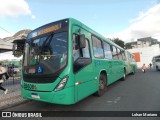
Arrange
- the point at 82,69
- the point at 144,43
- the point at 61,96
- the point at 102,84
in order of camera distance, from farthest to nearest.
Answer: the point at 144,43, the point at 102,84, the point at 82,69, the point at 61,96

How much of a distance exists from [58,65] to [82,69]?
96 centimetres

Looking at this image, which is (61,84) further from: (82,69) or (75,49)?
(75,49)

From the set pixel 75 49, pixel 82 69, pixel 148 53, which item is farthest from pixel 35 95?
pixel 148 53

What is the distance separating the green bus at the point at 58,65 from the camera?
15.5 feet

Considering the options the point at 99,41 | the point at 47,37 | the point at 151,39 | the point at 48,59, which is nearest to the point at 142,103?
the point at 99,41

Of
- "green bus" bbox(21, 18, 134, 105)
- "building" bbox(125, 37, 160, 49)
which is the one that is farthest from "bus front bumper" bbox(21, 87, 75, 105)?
"building" bbox(125, 37, 160, 49)

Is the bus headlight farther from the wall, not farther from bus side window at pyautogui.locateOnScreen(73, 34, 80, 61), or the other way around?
the wall

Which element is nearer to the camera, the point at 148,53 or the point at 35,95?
the point at 35,95

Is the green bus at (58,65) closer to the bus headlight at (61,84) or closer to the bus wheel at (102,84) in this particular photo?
the bus headlight at (61,84)

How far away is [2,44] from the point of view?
35.3 feet

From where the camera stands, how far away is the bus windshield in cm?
485

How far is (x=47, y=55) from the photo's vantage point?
5066mm

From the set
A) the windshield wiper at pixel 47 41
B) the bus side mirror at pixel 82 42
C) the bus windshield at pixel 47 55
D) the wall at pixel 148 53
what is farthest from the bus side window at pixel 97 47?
the wall at pixel 148 53

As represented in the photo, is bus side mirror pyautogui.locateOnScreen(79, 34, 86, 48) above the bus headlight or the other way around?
above
